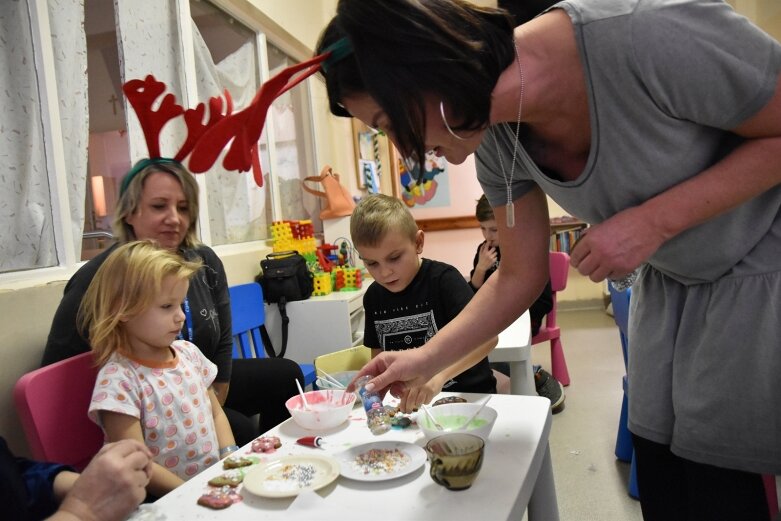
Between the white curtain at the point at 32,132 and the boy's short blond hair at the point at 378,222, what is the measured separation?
1.01 m

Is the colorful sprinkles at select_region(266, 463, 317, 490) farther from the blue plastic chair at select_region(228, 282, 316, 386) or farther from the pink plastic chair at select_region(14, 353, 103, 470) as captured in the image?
the blue plastic chair at select_region(228, 282, 316, 386)

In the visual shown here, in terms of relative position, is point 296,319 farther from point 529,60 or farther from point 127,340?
point 529,60

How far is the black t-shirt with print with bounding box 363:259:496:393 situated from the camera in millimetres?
1743

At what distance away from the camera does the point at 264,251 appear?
10.3 ft

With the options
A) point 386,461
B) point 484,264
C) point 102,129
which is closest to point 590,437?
point 484,264

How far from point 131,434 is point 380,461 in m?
0.70

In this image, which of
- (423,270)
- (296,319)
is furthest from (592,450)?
(296,319)

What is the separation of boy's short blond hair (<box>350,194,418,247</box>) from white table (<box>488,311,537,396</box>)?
456mm

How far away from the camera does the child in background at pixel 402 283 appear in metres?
1.73

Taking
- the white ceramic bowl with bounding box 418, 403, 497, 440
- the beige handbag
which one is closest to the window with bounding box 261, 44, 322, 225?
the beige handbag

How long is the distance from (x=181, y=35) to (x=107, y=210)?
101 cm

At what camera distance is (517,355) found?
148 centimetres

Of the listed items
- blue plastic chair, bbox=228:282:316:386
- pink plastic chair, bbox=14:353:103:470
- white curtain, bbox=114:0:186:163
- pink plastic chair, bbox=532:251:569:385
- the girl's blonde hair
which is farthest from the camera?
pink plastic chair, bbox=532:251:569:385

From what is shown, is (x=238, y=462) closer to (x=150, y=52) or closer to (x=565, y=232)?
(x=150, y=52)
